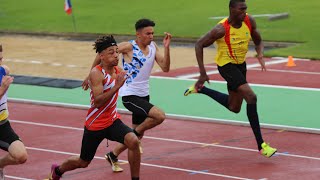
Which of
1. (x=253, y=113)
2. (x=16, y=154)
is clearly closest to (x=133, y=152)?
(x=16, y=154)

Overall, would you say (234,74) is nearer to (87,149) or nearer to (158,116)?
(158,116)

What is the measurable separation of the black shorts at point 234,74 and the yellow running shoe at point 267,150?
1.05 m

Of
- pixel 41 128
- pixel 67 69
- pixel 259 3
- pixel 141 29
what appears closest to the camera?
pixel 141 29

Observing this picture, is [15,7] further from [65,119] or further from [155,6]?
[65,119]

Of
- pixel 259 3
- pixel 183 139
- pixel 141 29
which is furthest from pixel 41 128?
pixel 259 3

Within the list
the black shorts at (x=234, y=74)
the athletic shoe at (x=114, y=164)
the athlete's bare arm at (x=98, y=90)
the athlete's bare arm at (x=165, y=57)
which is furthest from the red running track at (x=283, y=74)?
the athlete's bare arm at (x=98, y=90)

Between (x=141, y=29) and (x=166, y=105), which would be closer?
(x=141, y=29)

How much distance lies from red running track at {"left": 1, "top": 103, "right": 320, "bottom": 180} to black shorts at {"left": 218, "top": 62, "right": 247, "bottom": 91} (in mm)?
1007

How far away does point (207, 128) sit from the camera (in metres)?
14.4

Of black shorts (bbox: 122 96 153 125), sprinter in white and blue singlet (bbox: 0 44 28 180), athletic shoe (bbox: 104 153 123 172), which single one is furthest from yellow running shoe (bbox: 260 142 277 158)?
sprinter in white and blue singlet (bbox: 0 44 28 180)

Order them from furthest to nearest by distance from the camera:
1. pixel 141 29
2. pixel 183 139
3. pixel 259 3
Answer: pixel 259 3 → pixel 183 139 → pixel 141 29

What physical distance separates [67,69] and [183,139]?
30.0ft

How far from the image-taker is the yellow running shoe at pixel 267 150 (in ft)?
38.4

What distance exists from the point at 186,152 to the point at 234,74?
4.50 ft
